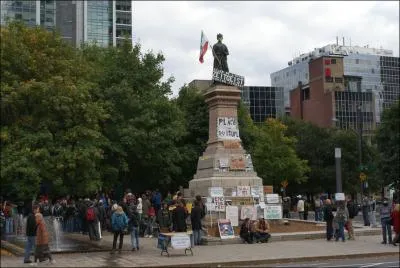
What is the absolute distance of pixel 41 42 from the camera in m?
28.8

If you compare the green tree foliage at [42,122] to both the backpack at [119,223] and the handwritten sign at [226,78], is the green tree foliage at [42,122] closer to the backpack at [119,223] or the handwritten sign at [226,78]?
the backpack at [119,223]

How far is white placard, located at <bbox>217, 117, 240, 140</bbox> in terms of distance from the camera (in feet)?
90.5

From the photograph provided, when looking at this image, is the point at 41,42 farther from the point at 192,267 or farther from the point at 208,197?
the point at 192,267

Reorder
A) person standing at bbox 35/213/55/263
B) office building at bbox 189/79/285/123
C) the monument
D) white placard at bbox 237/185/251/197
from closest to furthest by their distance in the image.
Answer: person standing at bbox 35/213/55/263
white placard at bbox 237/185/251/197
the monument
office building at bbox 189/79/285/123

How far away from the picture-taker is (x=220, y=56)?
29.3 meters

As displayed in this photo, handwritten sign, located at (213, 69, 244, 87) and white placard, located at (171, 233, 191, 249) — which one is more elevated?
handwritten sign, located at (213, 69, 244, 87)

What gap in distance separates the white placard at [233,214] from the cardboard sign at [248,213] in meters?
0.34

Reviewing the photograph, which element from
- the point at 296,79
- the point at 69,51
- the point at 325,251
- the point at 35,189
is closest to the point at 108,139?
the point at 69,51

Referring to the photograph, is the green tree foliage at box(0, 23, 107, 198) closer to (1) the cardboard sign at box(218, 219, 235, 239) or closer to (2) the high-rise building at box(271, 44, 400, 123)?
(1) the cardboard sign at box(218, 219, 235, 239)

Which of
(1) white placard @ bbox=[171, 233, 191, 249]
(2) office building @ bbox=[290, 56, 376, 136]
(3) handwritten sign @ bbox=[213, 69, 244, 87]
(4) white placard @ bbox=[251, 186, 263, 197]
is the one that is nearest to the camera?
(1) white placard @ bbox=[171, 233, 191, 249]

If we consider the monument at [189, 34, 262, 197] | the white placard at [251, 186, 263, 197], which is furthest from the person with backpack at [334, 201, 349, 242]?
the monument at [189, 34, 262, 197]

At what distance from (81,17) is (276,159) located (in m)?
62.7

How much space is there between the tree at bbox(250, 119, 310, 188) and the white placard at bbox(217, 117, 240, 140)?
3307cm

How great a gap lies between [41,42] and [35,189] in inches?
312
